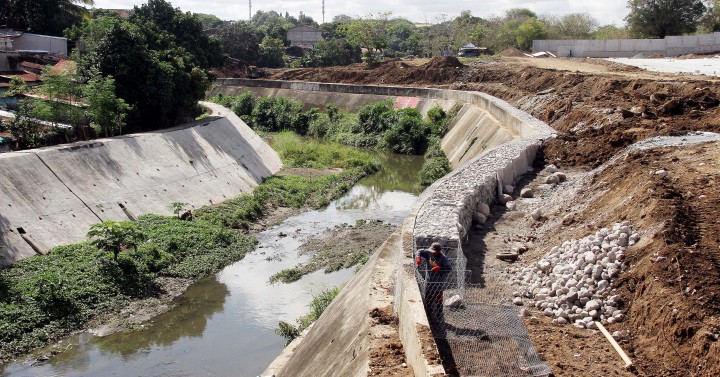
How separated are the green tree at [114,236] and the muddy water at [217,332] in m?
2.07

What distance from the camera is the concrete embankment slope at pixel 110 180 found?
1798 cm

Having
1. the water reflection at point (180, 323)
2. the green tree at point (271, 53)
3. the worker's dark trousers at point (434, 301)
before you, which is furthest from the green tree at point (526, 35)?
the worker's dark trousers at point (434, 301)

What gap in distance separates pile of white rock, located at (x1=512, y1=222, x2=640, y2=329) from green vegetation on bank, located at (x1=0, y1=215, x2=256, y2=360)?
30.3 feet

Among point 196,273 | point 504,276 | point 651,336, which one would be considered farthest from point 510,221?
point 196,273

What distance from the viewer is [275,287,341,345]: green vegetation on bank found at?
47.8ft

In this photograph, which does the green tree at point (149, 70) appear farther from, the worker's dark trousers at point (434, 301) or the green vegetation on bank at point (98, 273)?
the worker's dark trousers at point (434, 301)

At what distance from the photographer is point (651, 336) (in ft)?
29.3

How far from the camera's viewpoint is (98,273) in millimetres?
16469

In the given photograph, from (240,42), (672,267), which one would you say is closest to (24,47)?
(240,42)

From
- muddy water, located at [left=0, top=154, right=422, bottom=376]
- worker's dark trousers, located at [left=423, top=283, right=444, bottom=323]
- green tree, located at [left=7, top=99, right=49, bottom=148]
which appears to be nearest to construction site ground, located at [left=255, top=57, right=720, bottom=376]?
worker's dark trousers, located at [left=423, top=283, right=444, bottom=323]

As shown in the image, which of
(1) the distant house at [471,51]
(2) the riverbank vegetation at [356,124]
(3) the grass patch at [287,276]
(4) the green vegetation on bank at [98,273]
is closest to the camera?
(4) the green vegetation on bank at [98,273]

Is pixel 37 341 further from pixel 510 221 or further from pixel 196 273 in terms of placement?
pixel 510 221

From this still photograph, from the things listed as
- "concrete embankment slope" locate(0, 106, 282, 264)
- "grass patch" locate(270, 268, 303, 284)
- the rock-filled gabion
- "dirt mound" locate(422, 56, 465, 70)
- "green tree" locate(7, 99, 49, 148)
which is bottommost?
"grass patch" locate(270, 268, 303, 284)

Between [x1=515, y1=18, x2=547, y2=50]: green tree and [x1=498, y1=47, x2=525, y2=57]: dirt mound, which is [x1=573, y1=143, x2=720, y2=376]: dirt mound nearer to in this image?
[x1=498, y1=47, x2=525, y2=57]: dirt mound
